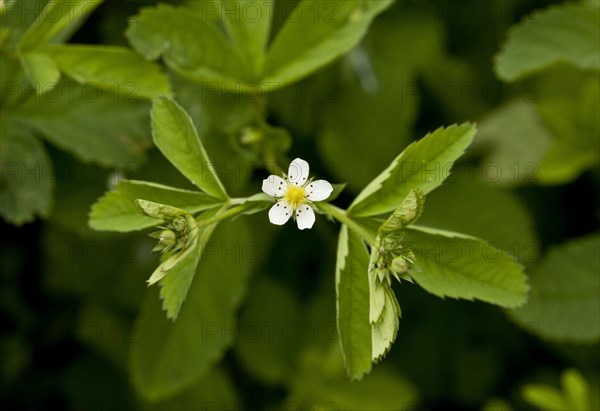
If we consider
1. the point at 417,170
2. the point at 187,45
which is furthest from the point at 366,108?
the point at 417,170

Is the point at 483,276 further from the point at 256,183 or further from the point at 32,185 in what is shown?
the point at 32,185

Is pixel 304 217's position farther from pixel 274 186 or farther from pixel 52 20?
pixel 52 20

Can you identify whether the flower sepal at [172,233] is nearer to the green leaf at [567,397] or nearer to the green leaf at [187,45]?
the green leaf at [187,45]

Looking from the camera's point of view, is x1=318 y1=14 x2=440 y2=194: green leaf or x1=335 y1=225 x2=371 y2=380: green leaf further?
x1=318 y1=14 x2=440 y2=194: green leaf

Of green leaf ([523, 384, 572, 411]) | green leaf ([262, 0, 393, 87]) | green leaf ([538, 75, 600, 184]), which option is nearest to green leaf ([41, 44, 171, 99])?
green leaf ([262, 0, 393, 87])

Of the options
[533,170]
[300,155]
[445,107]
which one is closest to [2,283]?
[300,155]

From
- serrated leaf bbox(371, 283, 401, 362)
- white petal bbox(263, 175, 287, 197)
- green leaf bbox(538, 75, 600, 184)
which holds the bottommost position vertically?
green leaf bbox(538, 75, 600, 184)

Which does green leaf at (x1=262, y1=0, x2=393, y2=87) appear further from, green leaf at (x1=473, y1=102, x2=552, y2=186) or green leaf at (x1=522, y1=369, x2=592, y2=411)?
green leaf at (x1=522, y1=369, x2=592, y2=411)
